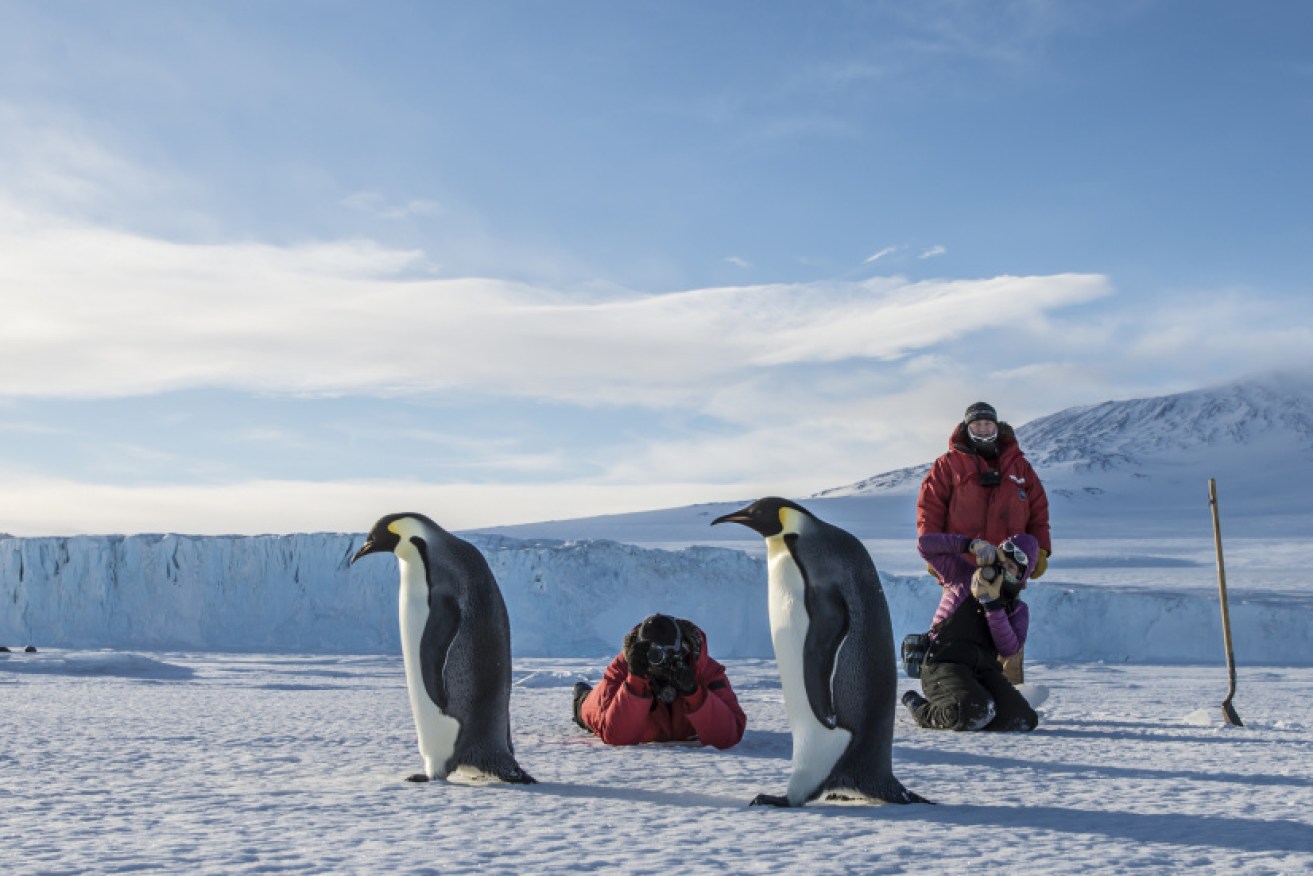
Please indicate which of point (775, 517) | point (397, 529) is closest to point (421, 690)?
point (397, 529)

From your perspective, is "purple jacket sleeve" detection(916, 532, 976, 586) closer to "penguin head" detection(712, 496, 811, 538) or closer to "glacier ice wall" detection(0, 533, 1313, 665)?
"penguin head" detection(712, 496, 811, 538)

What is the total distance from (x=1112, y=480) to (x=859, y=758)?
5813 cm

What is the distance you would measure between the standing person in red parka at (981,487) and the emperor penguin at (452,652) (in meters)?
2.13

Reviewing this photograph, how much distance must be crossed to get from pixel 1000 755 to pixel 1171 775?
1.94 ft

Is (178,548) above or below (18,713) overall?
above

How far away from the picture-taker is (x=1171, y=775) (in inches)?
137

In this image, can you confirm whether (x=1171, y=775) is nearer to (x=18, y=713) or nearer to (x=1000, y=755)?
(x=1000, y=755)

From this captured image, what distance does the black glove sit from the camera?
398 centimetres

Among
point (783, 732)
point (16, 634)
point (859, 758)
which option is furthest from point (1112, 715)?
point (16, 634)

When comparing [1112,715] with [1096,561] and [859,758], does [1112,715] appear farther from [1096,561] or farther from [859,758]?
[1096,561]

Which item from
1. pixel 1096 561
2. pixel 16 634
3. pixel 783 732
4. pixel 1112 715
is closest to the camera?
pixel 783 732

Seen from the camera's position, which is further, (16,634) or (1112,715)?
(16,634)

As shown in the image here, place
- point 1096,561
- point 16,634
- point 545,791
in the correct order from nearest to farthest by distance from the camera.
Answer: point 545,791 < point 16,634 < point 1096,561

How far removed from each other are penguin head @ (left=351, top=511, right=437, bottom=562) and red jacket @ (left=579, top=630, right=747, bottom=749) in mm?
1055
